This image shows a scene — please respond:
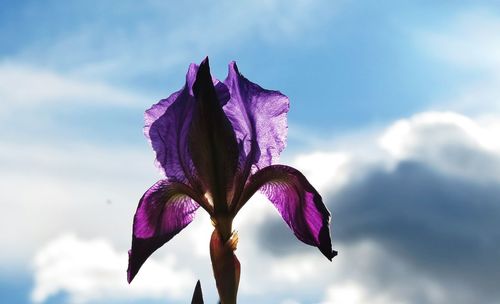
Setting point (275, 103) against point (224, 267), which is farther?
point (275, 103)

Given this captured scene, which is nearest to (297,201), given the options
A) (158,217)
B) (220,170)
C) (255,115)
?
(220,170)

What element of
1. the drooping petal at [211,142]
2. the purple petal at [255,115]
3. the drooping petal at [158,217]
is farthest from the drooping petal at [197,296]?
the purple petal at [255,115]

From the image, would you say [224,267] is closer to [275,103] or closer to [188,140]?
[188,140]

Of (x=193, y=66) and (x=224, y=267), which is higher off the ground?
(x=193, y=66)

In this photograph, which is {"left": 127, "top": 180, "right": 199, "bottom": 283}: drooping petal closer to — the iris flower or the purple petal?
the iris flower

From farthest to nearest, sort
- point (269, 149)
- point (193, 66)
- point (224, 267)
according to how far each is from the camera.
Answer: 1. point (269, 149)
2. point (193, 66)
3. point (224, 267)

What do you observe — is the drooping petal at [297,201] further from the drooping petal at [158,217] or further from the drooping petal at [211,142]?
the drooping petal at [158,217]

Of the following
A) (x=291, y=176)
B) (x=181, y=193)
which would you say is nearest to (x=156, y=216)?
(x=181, y=193)
